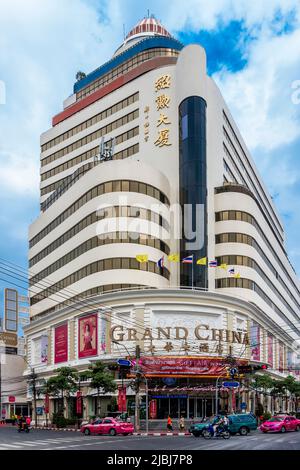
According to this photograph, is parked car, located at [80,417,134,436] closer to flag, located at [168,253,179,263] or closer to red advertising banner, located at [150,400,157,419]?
red advertising banner, located at [150,400,157,419]

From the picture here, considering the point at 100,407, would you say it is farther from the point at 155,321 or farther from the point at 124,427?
the point at 124,427

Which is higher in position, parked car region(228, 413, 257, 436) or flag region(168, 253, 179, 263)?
flag region(168, 253, 179, 263)

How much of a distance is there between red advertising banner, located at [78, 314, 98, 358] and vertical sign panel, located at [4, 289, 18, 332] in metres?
31.2

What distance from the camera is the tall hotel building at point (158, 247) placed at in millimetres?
65000

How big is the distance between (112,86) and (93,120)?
5.85 metres

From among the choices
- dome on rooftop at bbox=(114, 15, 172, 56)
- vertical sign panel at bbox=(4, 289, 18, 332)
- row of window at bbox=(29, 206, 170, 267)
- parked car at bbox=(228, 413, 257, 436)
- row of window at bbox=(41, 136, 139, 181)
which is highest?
dome on rooftop at bbox=(114, 15, 172, 56)

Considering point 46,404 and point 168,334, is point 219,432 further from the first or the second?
point 46,404

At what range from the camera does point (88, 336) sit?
69.6 meters

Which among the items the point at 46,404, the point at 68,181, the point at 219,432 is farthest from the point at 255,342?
the point at 219,432

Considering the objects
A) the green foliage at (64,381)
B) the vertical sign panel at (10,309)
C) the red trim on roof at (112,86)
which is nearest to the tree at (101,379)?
the green foliage at (64,381)

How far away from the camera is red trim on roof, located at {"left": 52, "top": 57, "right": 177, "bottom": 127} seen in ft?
283

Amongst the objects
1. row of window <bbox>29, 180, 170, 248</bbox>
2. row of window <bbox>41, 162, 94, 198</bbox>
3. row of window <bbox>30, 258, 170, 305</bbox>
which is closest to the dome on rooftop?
row of window <bbox>41, 162, 94, 198</bbox>

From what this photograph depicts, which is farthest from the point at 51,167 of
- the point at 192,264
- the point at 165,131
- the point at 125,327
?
the point at 125,327

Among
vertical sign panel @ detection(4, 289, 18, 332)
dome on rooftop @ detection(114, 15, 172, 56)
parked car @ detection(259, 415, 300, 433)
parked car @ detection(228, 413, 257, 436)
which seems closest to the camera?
parked car @ detection(228, 413, 257, 436)
